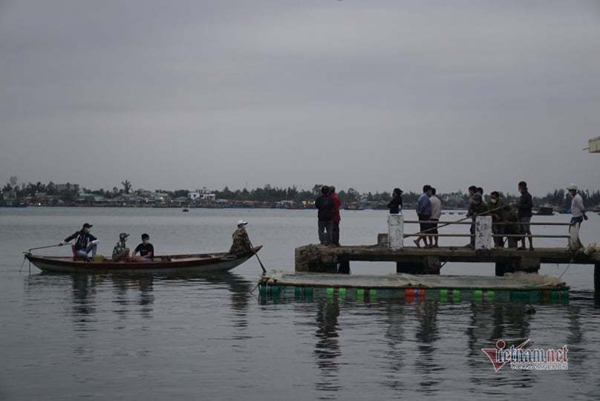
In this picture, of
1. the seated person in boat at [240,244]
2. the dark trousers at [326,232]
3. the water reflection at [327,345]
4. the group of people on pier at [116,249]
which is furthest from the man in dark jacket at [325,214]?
the group of people on pier at [116,249]

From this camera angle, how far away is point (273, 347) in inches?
714

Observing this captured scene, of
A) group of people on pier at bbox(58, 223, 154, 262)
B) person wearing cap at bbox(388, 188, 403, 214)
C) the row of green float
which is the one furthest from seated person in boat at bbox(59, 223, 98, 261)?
person wearing cap at bbox(388, 188, 403, 214)

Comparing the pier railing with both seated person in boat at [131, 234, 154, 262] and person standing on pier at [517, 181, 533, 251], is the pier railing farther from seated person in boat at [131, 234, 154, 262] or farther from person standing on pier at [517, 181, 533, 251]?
seated person in boat at [131, 234, 154, 262]

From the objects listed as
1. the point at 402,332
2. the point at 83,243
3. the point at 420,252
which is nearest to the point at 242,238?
the point at 83,243

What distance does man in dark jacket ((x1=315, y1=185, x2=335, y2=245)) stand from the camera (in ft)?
88.8

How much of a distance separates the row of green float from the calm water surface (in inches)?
11.7

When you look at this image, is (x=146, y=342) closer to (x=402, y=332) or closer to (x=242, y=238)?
(x=402, y=332)

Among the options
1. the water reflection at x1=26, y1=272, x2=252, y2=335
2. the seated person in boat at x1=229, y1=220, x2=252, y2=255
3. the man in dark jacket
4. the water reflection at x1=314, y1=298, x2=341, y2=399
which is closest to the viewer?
the water reflection at x1=314, y1=298, x2=341, y2=399

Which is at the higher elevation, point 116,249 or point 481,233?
point 481,233

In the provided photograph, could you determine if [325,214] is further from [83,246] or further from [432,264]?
[83,246]

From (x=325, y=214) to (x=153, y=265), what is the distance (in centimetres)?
872
